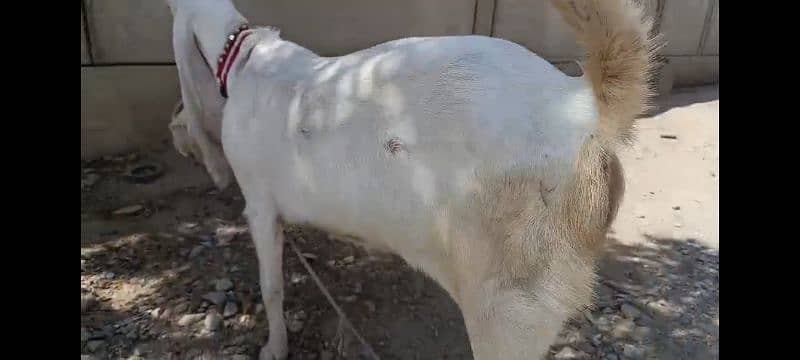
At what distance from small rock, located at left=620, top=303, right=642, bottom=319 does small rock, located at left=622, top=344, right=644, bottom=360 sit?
0.23 metres

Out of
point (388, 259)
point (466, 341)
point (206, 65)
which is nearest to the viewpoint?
point (206, 65)

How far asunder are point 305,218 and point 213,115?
0.80 m

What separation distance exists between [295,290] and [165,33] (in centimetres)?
222

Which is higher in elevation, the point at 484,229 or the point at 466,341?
the point at 484,229

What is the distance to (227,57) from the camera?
7.54 ft

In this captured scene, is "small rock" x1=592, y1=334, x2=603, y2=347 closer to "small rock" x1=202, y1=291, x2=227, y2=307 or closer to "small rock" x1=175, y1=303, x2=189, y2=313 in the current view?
"small rock" x1=202, y1=291, x2=227, y2=307

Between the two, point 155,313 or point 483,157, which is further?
point 155,313

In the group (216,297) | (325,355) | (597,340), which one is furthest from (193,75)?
(597,340)

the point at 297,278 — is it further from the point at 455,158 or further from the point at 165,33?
the point at 165,33

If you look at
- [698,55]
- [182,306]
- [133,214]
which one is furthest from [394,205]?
[698,55]

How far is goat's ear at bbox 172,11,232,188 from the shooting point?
2451 mm

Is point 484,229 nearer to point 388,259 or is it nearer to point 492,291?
point 492,291

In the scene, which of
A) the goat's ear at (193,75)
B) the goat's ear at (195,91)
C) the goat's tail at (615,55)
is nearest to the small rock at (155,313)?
the goat's ear at (195,91)

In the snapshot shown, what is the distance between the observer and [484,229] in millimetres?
1568
